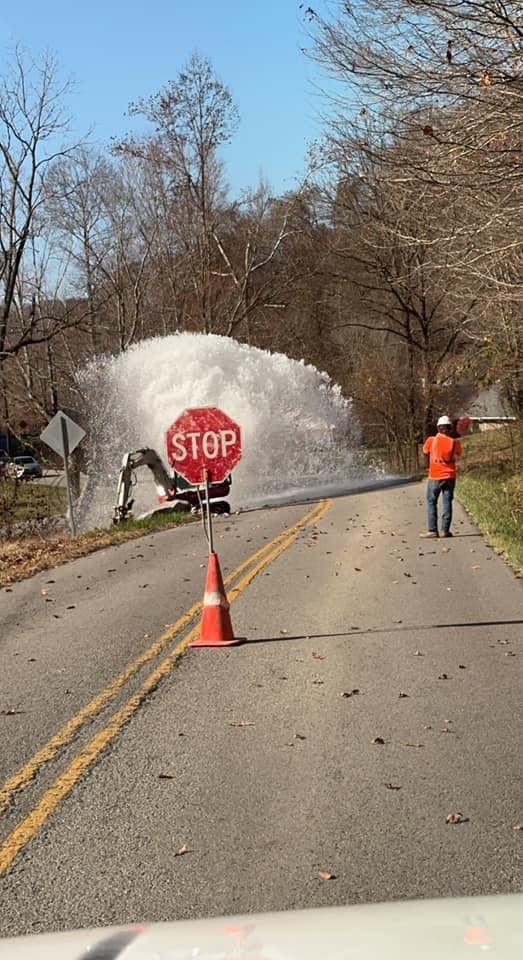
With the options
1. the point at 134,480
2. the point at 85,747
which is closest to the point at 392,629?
the point at 85,747

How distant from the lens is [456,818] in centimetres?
494

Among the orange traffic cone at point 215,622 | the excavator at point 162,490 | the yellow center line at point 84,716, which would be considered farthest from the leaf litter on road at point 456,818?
the excavator at point 162,490

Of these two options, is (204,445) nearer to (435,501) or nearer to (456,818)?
(456,818)

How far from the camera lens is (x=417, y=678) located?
25.3 ft

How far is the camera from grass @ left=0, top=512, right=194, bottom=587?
629 inches

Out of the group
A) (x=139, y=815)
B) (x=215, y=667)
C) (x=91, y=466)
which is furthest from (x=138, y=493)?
(x=139, y=815)

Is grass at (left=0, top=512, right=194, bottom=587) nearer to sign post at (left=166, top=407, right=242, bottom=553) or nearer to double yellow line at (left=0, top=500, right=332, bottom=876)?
sign post at (left=166, top=407, right=242, bottom=553)

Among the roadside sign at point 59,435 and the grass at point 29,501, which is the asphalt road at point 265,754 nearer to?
the roadside sign at point 59,435

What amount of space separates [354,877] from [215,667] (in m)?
4.19

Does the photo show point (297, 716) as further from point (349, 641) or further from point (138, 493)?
point (138, 493)

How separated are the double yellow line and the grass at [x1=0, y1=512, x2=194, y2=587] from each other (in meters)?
5.52

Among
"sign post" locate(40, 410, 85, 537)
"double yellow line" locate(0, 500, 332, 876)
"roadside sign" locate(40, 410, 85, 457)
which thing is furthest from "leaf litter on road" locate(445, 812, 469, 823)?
"roadside sign" locate(40, 410, 85, 457)

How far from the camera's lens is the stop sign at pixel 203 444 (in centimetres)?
1009

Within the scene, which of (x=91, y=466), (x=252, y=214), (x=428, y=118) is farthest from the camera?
(x=252, y=214)
